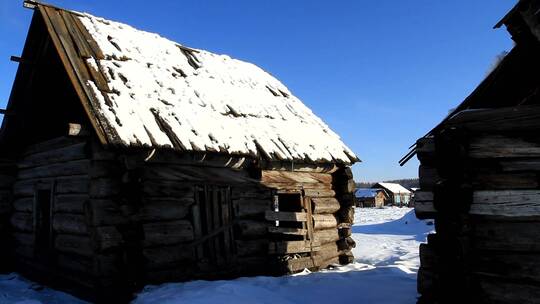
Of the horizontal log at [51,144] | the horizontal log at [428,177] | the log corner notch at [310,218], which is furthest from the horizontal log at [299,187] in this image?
the horizontal log at [428,177]

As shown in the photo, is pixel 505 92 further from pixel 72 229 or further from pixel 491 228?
pixel 72 229

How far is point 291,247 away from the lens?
9.24 m

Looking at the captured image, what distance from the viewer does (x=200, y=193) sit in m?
8.16

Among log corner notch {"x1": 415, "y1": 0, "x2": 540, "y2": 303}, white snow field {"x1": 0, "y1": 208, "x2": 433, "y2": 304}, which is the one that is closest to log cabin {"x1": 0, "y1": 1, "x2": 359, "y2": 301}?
white snow field {"x1": 0, "y1": 208, "x2": 433, "y2": 304}

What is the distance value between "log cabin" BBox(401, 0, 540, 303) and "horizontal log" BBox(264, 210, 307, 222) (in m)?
4.25

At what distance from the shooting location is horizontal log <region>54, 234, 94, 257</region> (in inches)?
288

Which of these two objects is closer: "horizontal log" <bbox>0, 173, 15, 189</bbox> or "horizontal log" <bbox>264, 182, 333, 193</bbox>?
"horizontal log" <bbox>264, 182, 333, 193</bbox>

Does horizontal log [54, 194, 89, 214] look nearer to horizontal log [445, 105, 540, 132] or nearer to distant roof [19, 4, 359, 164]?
distant roof [19, 4, 359, 164]

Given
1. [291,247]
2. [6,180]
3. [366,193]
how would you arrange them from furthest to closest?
[366,193] < [6,180] < [291,247]

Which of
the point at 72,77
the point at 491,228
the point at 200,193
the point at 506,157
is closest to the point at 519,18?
the point at 506,157

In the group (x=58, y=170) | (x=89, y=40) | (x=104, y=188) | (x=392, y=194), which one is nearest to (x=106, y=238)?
(x=104, y=188)

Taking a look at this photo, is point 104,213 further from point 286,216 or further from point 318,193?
point 318,193

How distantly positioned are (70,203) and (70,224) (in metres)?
0.39

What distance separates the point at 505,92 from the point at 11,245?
10.9 metres
